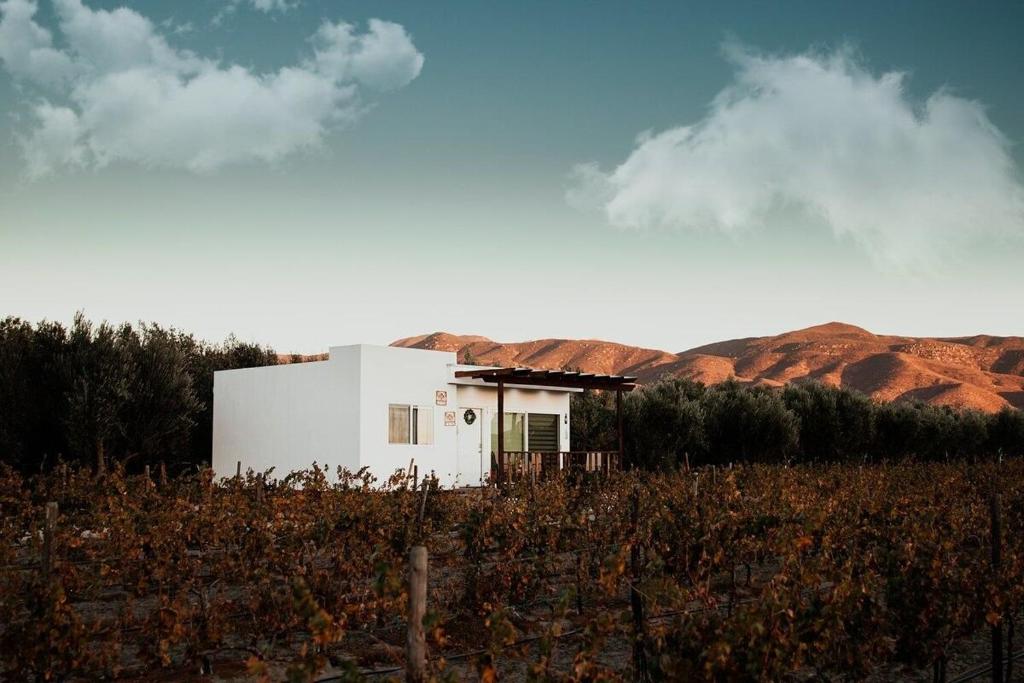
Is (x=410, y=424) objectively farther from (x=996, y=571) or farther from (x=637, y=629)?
(x=637, y=629)

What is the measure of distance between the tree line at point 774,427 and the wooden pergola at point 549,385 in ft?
15.2

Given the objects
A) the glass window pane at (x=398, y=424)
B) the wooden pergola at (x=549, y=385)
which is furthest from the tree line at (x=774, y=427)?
the glass window pane at (x=398, y=424)

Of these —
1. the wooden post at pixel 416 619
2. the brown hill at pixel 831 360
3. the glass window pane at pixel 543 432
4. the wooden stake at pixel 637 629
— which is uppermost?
the brown hill at pixel 831 360

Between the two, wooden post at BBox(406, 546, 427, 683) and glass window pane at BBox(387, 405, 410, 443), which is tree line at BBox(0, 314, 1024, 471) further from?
wooden post at BBox(406, 546, 427, 683)

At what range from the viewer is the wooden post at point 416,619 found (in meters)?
4.29

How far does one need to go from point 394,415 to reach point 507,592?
1123 centimetres

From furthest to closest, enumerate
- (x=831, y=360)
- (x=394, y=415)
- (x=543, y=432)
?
(x=831, y=360) → (x=543, y=432) → (x=394, y=415)

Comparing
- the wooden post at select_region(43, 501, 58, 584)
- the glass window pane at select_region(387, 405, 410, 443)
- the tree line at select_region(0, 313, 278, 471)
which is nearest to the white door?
the glass window pane at select_region(387, 405, 410, 443)

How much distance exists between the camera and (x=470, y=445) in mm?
21391

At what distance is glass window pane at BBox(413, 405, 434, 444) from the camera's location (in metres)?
20.3

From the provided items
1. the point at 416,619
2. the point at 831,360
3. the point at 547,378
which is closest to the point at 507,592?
the point at 416,619

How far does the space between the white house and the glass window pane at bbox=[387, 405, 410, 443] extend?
0.02 metres

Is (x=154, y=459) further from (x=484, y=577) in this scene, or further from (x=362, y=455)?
(x=484, y=577)

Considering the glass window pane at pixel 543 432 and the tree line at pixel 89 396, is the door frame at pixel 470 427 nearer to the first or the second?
the glass window pane at pixel 543 432
